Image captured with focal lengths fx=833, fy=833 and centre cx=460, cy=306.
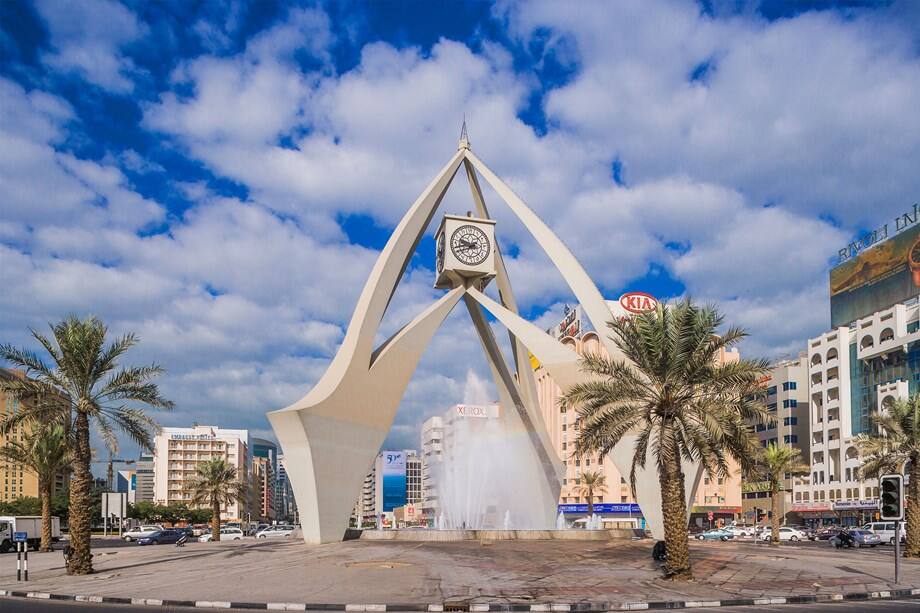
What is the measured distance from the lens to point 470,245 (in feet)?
145

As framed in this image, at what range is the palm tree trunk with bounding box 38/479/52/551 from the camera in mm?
40906

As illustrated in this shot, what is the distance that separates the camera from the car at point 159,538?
51.8 metres

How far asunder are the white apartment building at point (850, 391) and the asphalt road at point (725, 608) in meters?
Result: 57.4

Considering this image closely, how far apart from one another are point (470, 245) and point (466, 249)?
319mm

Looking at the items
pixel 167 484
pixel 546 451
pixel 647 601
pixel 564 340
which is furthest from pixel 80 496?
pixel 167 484

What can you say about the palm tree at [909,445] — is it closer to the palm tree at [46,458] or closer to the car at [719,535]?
the car at [719,535]

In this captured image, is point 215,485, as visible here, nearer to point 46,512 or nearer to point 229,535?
point 229,535

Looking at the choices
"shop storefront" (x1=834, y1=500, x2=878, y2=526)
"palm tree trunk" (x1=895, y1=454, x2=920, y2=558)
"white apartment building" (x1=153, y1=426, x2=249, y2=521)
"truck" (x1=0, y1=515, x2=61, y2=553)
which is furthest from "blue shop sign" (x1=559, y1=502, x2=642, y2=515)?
"white apartment building" (x1=153, y1=426, x2=249, y2=521)

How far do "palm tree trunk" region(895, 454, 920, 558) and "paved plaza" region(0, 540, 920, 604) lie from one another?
8.53 ft

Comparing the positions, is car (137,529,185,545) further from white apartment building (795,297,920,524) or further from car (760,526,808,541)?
white apartment building (795,297,920,524)

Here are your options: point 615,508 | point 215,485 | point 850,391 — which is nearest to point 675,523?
point 215,485

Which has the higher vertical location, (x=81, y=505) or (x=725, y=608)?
(x=81, y=505)

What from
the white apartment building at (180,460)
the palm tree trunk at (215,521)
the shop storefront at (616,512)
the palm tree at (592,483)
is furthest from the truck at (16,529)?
the white apartment building at (180,460)

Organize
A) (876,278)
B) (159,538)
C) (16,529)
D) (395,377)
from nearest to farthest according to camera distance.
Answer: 1. (395,377)
2. (16,529)
3. (159,538)
4. (876,278)
